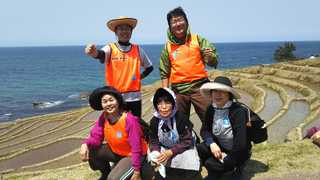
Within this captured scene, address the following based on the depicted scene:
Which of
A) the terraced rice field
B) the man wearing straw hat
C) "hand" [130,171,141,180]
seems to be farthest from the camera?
the terraced rice field

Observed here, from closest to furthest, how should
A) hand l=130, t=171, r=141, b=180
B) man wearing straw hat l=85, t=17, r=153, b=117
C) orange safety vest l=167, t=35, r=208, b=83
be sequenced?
hand l=130, t=171, r=141, b=180, man wearing straw hat l=85, t=17, r=153, b=117, orange safety vest l=167, t=35, r=208, b=83

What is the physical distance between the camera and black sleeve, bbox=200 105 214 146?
Result: 7324 millimetres

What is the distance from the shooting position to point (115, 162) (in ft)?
24.4

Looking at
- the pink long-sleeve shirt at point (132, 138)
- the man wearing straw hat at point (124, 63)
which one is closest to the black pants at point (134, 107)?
the man wearing straw hat at point (124, 63)

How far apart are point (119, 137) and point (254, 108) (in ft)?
74.5

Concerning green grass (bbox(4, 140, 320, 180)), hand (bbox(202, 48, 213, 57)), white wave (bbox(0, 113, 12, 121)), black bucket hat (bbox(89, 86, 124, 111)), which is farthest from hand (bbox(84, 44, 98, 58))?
white wave (bbox(0, 113, 12, 121))

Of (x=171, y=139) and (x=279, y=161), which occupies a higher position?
(x=171, y=139)

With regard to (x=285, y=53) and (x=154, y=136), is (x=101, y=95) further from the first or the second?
(x=285, y=53)

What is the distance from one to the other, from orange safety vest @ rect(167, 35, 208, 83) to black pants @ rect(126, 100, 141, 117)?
935 millimetres

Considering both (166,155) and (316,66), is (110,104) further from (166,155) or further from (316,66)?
(316,66)

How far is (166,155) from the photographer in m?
6.99

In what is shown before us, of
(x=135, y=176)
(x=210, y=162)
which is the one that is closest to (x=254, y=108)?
(x=210, y=162)

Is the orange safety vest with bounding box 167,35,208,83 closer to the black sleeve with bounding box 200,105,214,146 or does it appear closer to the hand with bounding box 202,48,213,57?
the hand with bounding box 202,48,213,57

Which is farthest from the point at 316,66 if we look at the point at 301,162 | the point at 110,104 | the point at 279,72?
the point at 110,104
